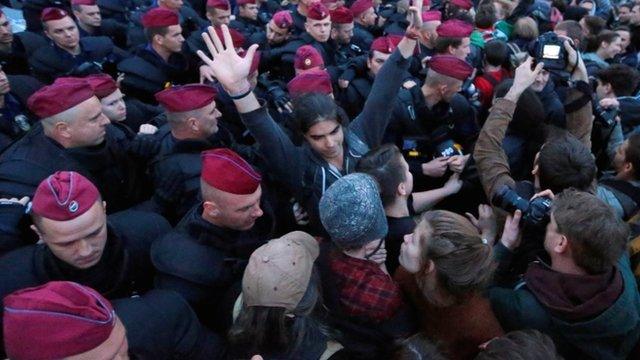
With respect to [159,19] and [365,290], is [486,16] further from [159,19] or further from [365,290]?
[365,290]

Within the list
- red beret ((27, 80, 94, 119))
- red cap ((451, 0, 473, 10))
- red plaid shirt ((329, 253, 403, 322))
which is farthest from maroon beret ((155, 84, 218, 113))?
red cap ((451, 0, 473, 10))

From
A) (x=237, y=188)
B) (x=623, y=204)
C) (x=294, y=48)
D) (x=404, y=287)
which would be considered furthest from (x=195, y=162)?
(x=294, y=48)

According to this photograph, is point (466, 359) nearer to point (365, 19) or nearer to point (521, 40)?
point (521, 40)

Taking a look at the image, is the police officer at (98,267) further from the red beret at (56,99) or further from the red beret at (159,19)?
the red beret at (159,19)

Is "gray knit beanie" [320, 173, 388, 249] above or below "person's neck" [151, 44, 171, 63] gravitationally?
above

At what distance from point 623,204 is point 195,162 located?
2299 mm

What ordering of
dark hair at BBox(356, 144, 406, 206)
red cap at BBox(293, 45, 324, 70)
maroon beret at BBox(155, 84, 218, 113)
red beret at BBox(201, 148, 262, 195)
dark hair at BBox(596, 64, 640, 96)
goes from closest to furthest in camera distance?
red beret at BBox(201, 148, 262, 195) → dark hair at BBox(356, 144, 406, 206) → maroon beret at BBox(155, 84, 218, 113) → dark hair at BBox(596, 64, 640, 96) → red cap at BBox(293, 45, 324, 70)

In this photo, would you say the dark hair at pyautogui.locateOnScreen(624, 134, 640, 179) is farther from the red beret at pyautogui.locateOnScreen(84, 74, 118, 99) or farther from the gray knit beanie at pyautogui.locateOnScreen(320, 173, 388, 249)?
the red beret at pyautogui.locateOnScreen(84, 74, 118, 99)

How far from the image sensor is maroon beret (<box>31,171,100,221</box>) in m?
1.98

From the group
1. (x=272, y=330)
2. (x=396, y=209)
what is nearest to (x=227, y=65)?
(x=396, y=209)

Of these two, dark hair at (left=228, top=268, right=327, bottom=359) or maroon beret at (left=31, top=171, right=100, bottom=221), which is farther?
maroon beret at (left=31, top=171, right=100, bottom=221)

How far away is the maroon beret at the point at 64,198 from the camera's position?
1.98 metres

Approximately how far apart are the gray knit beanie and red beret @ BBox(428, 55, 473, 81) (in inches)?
63.3

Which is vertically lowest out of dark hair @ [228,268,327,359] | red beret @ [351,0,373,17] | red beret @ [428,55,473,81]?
red beret @ [351,0,373,17]
